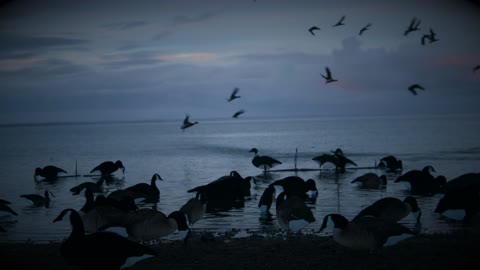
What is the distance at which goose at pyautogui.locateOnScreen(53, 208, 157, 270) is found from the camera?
864 centimetres

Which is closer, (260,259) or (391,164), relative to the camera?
(260,259)

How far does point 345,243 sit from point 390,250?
115 cm

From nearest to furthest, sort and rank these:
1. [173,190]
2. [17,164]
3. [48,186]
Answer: [173,190] → [48,186] → [17,164]

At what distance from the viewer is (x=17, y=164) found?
38.8 metres

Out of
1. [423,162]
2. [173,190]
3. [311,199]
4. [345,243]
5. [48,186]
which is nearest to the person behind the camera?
[345,243]

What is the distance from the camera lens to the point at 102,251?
8.67 m

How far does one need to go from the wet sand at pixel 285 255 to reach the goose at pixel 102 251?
830 mm

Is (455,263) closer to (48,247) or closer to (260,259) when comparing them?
(260,259)

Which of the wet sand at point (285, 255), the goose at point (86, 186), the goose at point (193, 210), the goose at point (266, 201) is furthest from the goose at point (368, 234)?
the goose at point (86, 186)

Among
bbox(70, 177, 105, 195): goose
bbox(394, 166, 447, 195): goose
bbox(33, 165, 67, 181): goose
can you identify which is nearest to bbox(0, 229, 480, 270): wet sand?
bbox(394, 166, 447, 195): goose

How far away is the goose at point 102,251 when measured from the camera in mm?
8641

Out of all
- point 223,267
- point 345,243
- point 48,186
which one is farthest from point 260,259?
point 48,186

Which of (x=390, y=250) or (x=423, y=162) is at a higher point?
(x=423, y=162)

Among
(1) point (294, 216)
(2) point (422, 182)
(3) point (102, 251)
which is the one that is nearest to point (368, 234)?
(1) point (294, 216)
